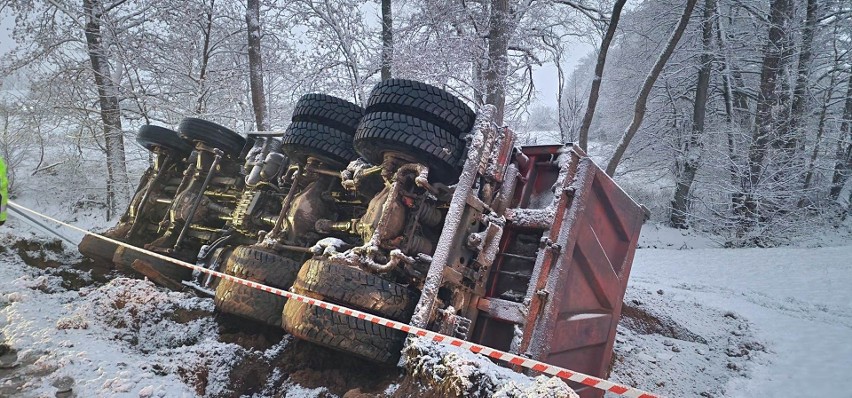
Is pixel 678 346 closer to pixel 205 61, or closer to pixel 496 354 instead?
pixel 496 354

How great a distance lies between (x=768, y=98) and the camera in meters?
11.5

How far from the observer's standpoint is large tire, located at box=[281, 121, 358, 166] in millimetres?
3660

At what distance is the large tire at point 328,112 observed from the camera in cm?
376

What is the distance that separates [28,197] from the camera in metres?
17.3

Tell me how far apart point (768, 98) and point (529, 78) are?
6.00 metres

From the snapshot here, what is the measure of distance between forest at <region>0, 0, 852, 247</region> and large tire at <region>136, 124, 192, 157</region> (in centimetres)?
482

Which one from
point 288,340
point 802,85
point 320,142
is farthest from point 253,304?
point 802,85

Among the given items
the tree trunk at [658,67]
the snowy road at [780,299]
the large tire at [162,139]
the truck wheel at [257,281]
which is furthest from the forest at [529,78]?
the truck wheel at [257,281]

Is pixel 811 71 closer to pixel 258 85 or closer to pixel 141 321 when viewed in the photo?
pixel 258 85

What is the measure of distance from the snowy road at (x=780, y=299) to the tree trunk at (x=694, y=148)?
3.83 metres

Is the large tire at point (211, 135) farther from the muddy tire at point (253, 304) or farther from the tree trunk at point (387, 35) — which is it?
the tree trunk at point (387, 35)

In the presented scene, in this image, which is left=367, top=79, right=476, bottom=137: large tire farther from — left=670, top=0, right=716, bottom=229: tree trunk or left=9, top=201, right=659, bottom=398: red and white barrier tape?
left=670, top=0, right=716, bottom=229: tree trunk

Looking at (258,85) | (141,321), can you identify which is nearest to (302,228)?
(141,321)

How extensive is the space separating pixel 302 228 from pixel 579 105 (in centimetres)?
996
